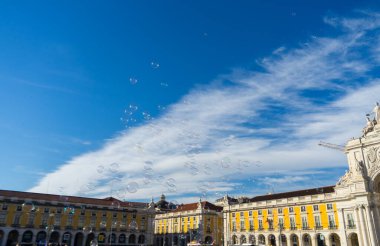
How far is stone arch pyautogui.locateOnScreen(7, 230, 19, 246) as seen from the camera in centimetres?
7006

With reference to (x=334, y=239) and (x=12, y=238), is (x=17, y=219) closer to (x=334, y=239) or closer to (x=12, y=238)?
(x=12, y=238)

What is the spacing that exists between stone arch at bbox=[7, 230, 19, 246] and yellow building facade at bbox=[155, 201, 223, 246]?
136 ft

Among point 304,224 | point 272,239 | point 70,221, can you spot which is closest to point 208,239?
point 272,239

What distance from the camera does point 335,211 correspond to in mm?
60938

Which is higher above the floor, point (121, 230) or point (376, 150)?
point (376, 150)

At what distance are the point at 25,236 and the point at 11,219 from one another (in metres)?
5.13

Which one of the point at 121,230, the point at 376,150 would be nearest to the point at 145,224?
the point at 121,230

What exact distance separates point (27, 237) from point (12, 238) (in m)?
3.16

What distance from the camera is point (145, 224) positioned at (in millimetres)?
90750

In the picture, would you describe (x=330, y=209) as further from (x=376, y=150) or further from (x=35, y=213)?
(x=35, y=213)

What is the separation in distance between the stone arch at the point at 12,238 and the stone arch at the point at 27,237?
56.1 inches

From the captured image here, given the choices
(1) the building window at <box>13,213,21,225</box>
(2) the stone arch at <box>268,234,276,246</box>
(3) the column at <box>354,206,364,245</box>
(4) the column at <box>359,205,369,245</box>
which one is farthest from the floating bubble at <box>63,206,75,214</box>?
(4) the column at <box>359,205,369,245</box>

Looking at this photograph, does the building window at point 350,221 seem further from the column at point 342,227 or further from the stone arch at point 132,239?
the stone arch at point 132,239

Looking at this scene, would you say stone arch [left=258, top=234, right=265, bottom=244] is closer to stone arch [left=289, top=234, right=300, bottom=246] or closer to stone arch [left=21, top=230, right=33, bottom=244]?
stone arch [left=289, top=234, right=300, bottom=246]
